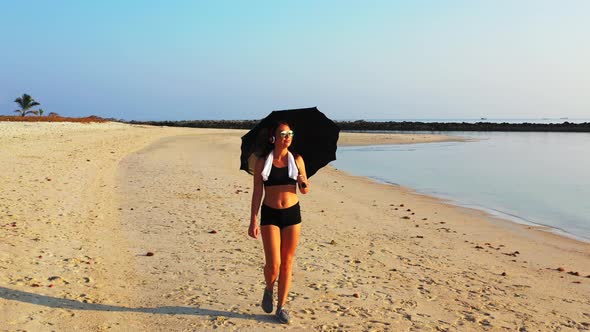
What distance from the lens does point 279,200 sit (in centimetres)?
510

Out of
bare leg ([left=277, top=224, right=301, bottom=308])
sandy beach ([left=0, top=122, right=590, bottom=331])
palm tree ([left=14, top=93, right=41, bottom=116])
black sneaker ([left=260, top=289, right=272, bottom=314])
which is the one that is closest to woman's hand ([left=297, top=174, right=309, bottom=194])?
bare leg ([left=277, top=224, right=301, bottom=308])

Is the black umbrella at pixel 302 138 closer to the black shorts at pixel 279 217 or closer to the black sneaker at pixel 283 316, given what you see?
the black shorts at pixel 279 217

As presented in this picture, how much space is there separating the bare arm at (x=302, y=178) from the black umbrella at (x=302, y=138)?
0.80 ft

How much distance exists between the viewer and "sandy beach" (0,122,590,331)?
5.34 m

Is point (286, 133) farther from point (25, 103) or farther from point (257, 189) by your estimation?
point (25, 103)

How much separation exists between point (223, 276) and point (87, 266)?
1926mm

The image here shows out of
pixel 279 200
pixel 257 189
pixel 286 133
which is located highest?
pixel 286 133

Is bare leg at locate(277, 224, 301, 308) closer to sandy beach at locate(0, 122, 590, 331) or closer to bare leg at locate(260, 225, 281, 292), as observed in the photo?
bare leg at locate(260, 225, 281, 292)

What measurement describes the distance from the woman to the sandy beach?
2.53ft

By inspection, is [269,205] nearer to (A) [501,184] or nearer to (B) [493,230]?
(B) [493,230]

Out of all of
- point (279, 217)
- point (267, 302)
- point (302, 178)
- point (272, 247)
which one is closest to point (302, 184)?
point (302, 178)

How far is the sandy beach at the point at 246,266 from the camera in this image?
534cm

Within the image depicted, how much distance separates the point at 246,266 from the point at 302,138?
2555 mm

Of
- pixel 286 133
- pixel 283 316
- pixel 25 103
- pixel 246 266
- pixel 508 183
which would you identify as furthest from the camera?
pixel 25 103
